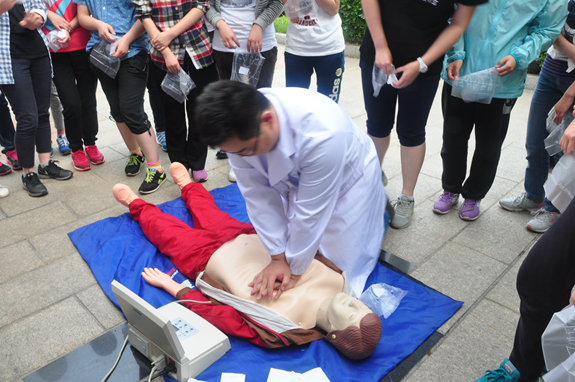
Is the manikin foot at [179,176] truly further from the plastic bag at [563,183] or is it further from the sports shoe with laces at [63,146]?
the plastic bag at [563,183]

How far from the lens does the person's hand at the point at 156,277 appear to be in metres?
1.96

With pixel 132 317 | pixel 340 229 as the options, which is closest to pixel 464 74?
pixel 340 229

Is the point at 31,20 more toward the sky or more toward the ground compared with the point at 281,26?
more toward the sky

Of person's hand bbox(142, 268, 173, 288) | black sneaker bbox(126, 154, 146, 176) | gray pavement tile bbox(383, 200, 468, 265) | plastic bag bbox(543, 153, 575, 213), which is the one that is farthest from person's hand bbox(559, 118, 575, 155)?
black sneaker bbox(126, 154, 146, 176)

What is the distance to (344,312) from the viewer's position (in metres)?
1.56

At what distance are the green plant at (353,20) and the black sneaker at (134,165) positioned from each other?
463 centimetres

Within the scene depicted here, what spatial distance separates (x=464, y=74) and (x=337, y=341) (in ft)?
5.06

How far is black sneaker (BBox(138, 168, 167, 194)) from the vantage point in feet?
9.49

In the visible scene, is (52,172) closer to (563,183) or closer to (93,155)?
(93,155)

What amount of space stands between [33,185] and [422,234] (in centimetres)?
260

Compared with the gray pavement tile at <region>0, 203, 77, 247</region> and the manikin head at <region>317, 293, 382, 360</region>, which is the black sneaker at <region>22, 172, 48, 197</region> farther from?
the manikin head at <region>317, 293, 382, 360</region>

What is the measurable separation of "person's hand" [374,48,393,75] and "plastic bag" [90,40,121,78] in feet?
5.39

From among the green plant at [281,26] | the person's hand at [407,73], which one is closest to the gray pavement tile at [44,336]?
the person's hand at [407,73]

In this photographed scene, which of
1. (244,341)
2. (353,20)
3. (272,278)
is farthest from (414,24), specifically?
(353,20)
